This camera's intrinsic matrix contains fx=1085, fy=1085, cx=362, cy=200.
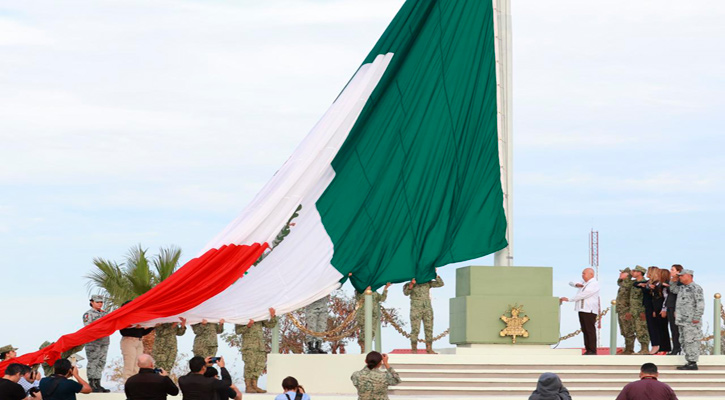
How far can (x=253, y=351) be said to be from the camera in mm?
15445

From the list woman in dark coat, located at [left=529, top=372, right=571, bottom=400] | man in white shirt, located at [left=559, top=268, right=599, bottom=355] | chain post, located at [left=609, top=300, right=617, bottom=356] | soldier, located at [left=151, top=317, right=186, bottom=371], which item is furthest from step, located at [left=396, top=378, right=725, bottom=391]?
woman in dark coat, located at [left=529, top=372, right=571, bottom=400]

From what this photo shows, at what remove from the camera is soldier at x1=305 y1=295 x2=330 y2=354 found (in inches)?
634

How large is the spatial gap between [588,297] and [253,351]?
5076 millimetres

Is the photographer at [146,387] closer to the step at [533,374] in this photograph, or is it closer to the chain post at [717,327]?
the step at [533,374]

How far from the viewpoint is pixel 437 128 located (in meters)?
17.2

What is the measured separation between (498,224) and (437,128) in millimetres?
1792

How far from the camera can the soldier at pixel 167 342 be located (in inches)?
600

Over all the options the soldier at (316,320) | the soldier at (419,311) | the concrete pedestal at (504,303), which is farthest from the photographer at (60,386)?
the concrete pedestal at (504,303)

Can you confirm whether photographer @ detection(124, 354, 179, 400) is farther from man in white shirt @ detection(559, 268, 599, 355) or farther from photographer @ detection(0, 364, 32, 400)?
man in white shirt @ detection(559, 268, 599, 355)

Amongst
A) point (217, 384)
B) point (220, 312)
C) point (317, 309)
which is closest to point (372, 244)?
point (317, 309)

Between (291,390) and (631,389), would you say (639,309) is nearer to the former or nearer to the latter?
(631,389)

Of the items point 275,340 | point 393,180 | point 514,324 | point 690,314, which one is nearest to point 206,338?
point 275,340

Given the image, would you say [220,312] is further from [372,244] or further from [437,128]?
[437,128]

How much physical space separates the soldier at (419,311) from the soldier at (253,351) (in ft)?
6.67
